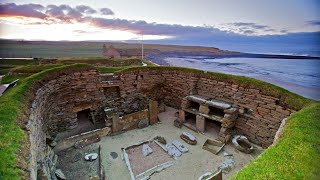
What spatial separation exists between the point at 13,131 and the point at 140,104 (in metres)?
9.46

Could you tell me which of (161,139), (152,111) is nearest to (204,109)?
(161,139)

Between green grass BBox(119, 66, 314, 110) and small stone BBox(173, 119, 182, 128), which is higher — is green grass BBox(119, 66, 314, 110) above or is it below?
above

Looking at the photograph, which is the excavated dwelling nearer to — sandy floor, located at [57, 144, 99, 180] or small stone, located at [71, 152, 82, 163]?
sandy floor, located at [57, 144, 99, 180]

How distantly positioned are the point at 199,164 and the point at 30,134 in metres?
6.84

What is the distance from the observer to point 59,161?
30.5ft

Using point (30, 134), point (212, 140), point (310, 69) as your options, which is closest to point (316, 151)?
point (212, 140)

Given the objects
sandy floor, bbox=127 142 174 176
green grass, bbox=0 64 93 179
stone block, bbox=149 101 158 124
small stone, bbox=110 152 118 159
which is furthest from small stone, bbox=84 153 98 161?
stone block, bbox=149 101 158 124

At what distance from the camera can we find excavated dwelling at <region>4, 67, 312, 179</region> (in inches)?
408

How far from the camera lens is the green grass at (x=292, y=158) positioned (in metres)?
4.34

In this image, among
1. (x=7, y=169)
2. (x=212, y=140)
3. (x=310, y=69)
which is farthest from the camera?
(x=310, y=69)

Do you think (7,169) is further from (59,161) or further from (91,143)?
(91,143)

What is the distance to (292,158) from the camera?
193 inches

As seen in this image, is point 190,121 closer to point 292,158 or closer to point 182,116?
point 182,116

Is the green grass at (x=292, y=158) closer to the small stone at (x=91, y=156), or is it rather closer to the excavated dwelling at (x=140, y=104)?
the excavated dwelling at (x=140, y=104)
